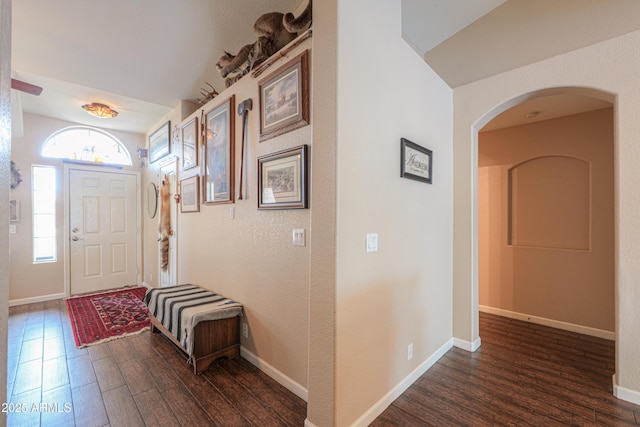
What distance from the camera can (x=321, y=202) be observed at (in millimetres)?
1557

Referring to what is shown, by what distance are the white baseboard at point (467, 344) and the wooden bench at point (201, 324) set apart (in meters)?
2.11

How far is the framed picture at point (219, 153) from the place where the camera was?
105 inches

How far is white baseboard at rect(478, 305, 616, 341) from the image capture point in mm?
2994

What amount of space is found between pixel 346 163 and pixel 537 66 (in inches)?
82.2

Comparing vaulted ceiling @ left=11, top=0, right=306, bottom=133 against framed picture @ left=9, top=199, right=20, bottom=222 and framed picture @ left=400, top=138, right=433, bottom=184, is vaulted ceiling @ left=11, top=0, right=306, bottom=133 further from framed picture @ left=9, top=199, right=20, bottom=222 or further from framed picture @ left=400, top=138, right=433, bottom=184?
framed picture @ left=400, top=138, right=433, bottom=184

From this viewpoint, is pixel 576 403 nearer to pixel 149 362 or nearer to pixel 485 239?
pixel 485 239

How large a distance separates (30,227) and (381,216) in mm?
5195

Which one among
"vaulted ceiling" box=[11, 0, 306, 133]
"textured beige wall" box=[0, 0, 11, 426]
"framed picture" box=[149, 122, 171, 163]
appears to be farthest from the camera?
"framed picture" box=[149, 122, 171, 163]

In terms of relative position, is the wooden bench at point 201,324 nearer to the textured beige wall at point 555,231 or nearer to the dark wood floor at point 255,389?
the dark wood floor at point 255,389

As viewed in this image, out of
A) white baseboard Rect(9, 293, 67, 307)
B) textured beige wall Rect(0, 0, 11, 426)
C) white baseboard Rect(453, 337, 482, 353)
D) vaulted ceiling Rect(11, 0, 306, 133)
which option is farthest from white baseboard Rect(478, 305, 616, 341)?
white baseboard Rect(9, 293, 67, 307)

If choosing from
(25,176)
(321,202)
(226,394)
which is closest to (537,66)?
(321,202)

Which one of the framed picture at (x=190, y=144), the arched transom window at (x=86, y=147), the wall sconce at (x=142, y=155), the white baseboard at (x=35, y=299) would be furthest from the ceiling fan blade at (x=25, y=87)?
the white baseboard at (x=35, y=299)

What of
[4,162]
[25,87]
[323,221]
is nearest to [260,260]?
[323,221]

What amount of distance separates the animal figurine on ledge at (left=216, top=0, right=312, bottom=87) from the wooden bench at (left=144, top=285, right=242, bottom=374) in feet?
7.02
